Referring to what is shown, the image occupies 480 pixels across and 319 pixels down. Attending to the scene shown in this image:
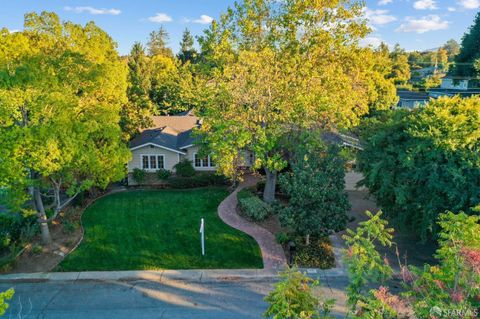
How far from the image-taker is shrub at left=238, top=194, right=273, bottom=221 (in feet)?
65.1

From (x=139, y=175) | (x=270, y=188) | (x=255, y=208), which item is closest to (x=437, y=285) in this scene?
(x=255, y=208)

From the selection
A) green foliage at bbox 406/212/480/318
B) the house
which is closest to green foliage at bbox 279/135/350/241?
green foliage at bbox 406/212/480/318

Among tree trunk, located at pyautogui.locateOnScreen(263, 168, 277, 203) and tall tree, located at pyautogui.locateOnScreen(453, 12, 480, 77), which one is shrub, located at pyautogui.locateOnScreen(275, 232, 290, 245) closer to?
tree trunk, located at pyautogui.locateOnScreen(263, 168, 277, 203)

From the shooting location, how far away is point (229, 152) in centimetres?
1861

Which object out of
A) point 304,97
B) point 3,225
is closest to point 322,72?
point 304,97

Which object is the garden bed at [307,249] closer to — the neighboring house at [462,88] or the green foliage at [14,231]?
the green foliage at [14,231]

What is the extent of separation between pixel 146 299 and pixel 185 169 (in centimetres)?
1332

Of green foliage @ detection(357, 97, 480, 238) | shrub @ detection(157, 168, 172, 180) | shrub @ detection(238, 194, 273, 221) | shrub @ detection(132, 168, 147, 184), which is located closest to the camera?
green foliage @ detection(357, 97, 480, 238)

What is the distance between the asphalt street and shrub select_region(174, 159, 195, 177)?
12.1m

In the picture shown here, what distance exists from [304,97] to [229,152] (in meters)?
4.76

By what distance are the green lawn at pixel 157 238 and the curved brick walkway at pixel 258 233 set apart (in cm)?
37

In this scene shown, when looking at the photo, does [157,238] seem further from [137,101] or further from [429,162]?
[137,101]

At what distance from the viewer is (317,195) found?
15.4 metres

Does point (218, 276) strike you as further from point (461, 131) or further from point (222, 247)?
point (461, 131)
